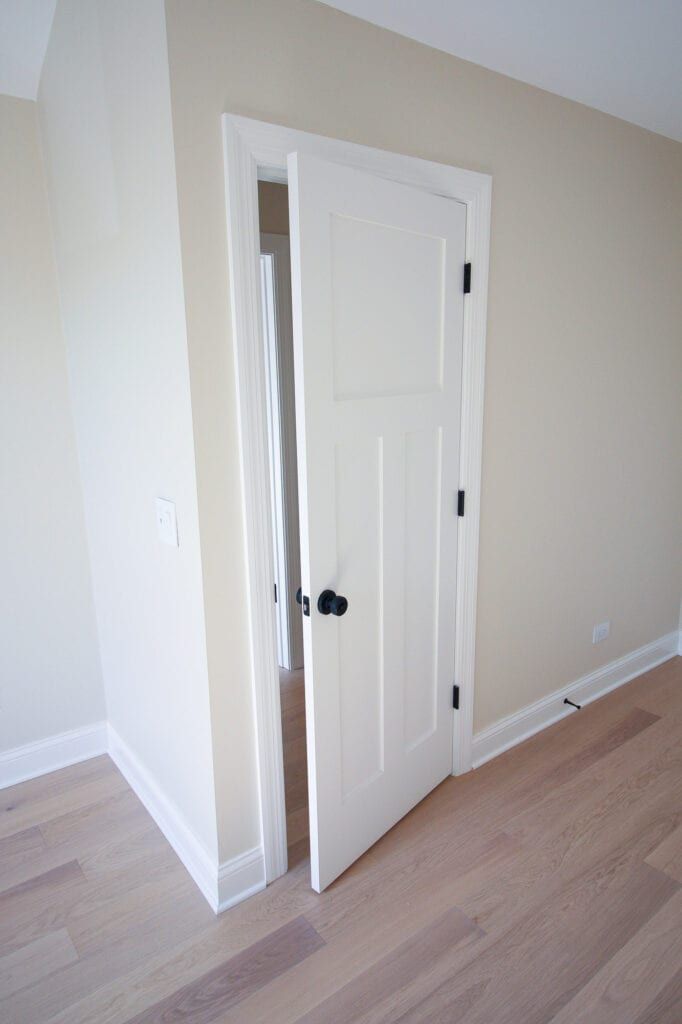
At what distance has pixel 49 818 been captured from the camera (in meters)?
2.28

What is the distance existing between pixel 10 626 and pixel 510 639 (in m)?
1.94

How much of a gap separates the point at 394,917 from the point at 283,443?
2.03 m

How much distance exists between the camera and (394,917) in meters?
1.81

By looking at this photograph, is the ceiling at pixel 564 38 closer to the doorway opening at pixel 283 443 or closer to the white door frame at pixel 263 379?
the white door frame at pixel 263 379

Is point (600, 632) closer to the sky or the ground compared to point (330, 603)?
closer to the ground

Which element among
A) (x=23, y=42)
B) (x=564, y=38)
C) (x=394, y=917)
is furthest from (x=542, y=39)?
(x=394, y=917)

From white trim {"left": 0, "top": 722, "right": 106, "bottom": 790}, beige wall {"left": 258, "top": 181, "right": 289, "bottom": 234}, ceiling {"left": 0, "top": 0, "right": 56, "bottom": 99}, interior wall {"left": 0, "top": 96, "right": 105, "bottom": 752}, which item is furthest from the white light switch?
beige wall {"left": 258, "top": 181, "right": 289, "bottom": 234}

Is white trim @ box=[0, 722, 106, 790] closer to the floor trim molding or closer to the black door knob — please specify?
the floor trim molding

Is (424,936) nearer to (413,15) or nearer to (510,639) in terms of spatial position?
(510,639)

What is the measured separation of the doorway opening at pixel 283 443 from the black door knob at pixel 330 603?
939mm

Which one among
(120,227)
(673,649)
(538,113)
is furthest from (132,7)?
(673,649)

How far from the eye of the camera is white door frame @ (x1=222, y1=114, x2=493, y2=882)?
1539 millimetres

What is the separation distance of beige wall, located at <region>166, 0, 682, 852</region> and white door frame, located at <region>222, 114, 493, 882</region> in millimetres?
36

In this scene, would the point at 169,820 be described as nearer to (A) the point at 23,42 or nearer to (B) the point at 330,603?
(B) the point at 330,603
